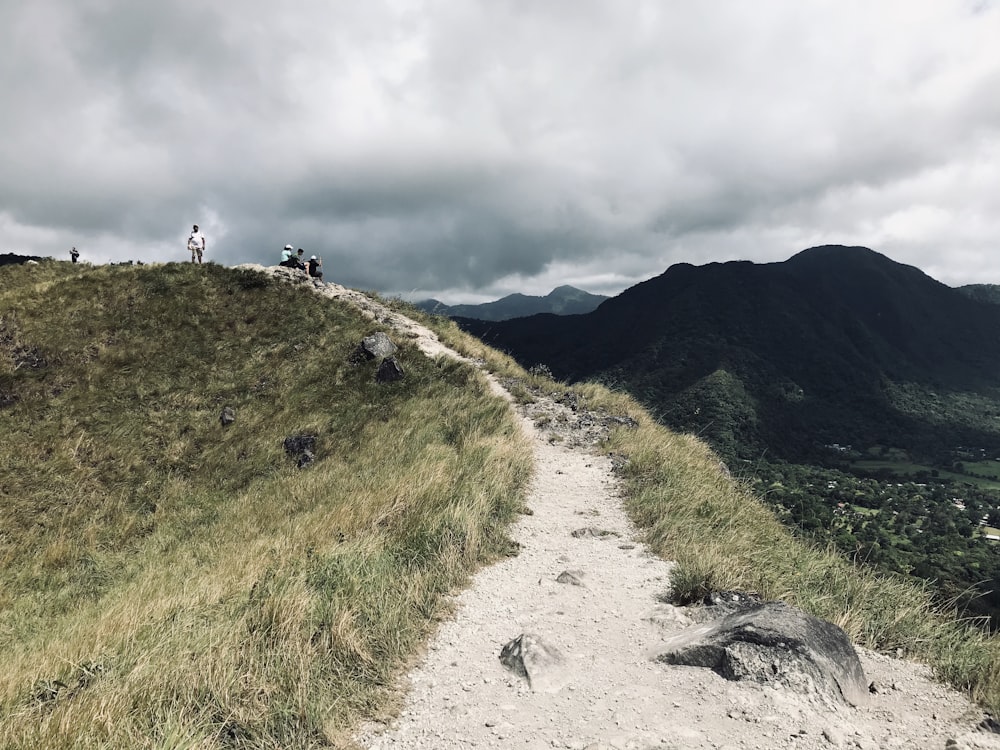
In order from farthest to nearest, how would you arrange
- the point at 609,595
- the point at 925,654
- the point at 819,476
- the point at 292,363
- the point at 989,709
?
the point at 819,476 → the point at 292,363 → the point at 609,595 → the point at 925,654 → the point at 989,709

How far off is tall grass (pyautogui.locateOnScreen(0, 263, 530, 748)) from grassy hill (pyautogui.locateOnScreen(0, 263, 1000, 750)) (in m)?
0.05

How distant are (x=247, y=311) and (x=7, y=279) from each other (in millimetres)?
15140

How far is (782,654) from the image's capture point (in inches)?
190

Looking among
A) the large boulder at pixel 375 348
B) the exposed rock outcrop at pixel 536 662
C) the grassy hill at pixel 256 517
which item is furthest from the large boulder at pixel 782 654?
the large boulder at pixel 375 348

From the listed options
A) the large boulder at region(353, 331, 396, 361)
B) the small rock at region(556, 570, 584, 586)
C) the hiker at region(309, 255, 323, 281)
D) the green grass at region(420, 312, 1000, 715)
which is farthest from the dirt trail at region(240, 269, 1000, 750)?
the hiker at region(309, 255, 323, 281)

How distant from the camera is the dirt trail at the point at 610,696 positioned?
164 inches

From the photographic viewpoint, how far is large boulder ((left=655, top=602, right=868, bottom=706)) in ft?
15.4

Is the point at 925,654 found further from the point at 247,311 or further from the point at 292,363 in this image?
the point at 247,311

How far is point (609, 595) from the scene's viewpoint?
7172 mm

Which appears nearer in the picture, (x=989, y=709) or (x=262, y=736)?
(x=262, y=736)

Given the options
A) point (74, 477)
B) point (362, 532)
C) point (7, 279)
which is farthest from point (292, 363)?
point (7, 279)

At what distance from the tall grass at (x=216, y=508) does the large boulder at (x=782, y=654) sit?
10.6 ft

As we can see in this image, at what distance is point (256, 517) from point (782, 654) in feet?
42.8

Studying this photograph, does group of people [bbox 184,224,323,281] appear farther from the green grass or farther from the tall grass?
the green grass
